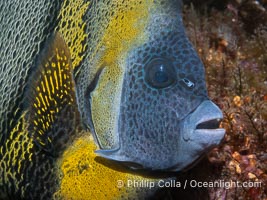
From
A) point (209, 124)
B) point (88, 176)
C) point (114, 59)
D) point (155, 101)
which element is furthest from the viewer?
point (88, 176)

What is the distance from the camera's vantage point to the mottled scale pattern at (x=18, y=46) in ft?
7.45

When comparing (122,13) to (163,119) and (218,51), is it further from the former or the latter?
(218,51)

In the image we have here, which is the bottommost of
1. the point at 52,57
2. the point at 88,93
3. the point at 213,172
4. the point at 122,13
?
the point at 213,172

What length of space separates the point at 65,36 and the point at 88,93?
1.26ft

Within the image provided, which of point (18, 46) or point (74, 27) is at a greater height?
point (74, 27)

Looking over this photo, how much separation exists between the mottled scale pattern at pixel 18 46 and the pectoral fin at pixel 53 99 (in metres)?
0.13

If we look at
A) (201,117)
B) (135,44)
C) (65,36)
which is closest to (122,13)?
(135,44)

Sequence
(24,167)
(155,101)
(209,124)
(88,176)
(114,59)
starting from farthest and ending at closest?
(24,167) < (88,176) < (114,59) < (155,101) < (209,124)

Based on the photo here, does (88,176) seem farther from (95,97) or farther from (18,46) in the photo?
(18,46)

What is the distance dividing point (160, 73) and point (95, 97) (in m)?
0.38

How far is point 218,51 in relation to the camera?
3580mm

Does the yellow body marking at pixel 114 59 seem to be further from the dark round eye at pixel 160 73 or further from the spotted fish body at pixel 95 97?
the dark round eye at pixel 160 73

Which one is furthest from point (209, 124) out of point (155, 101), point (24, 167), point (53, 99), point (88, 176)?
point (24, 167)

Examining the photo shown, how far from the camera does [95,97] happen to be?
2062 mm
